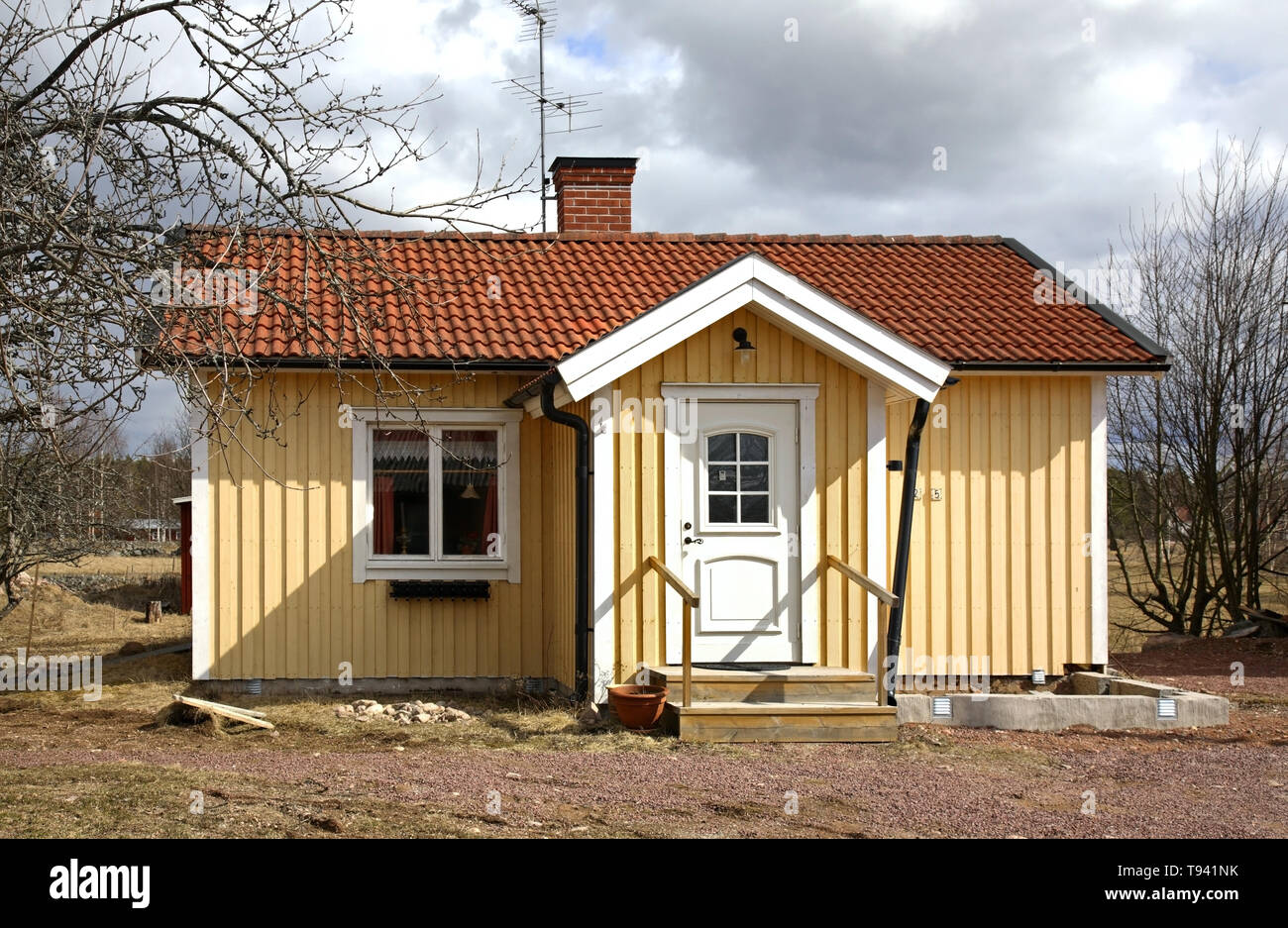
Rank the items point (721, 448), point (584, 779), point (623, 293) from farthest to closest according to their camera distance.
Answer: point (623, 293)
point (721, 448)
point (584, 779)

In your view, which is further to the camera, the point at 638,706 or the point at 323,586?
the point at 323,586

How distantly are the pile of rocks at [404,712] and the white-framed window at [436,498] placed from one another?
148 cm

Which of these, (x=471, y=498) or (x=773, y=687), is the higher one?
(x=471, y=498)

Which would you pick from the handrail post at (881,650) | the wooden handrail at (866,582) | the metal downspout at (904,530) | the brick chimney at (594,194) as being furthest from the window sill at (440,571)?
the brick chimney at (594,194)

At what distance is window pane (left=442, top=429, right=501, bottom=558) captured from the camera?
12492 millimetres

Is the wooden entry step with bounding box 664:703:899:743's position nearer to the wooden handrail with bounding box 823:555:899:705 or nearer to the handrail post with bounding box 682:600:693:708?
the handrail post with bounding box 682:600:693:708

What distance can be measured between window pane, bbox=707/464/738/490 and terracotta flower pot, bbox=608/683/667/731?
1.89 metres

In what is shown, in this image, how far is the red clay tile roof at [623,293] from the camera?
12055 mm

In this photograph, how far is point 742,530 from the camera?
10953mm

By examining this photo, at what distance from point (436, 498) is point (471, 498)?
34cm

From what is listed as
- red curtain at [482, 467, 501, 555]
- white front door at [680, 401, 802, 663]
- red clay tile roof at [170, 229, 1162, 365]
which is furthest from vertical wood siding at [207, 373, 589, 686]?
white front door at [680, 401, 802, 663]

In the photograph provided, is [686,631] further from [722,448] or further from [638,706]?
[722,448]

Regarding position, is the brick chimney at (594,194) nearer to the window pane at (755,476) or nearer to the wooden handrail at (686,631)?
the window pane at (755,476)

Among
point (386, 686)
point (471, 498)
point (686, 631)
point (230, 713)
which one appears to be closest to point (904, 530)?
point (686, 631)
